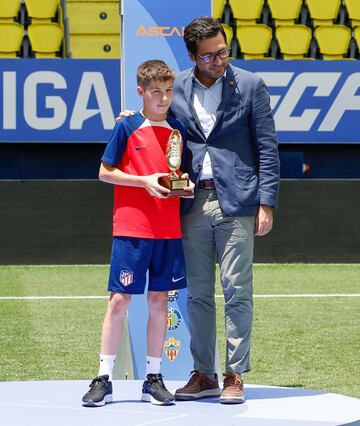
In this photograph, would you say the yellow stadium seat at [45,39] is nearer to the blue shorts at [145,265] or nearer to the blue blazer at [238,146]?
the blue blazer at [238,146]

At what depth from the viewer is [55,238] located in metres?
A: 14.5

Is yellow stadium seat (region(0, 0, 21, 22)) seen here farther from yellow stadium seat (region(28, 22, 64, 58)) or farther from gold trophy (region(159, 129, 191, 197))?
gold trophy (region(159, 129, 191, 197))

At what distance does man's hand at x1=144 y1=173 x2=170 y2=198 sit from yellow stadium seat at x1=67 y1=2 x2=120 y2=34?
38.4 feet

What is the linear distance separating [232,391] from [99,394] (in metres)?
0.64

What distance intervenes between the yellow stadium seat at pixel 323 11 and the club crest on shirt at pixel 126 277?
13.0 metres

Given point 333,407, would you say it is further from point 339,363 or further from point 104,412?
point 339,363

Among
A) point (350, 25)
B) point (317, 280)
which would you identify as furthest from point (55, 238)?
point (350, 25)

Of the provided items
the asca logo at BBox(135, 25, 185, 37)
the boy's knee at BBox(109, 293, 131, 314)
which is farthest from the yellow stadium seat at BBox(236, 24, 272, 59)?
the boy's knee at BBox(109, 293, 131, 314)

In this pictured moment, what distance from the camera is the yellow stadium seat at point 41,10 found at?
55.8 ft

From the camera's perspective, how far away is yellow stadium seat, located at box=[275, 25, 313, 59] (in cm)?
1669

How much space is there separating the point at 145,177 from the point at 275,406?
4.07 feet

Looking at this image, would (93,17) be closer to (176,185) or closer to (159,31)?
(159,31)

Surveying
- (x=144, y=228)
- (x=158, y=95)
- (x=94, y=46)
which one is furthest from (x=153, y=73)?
(x=94, y=46)

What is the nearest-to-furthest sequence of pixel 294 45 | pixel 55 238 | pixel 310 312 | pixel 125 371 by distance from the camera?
pixel 125 371 < pixel 310 312 < pixel 55 238 < pixel 294 45
